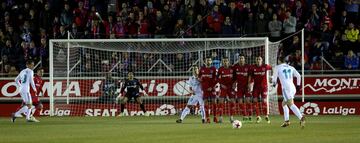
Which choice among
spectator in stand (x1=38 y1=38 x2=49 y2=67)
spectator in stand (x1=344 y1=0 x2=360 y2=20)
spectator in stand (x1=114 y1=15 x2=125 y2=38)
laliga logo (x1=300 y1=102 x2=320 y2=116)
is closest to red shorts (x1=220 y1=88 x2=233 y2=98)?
laliga logo (x1=300 y1=102 x2=320 y2=116)

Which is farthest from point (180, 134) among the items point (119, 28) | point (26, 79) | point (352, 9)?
point (352, 9)

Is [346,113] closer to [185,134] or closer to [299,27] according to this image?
[299,27]

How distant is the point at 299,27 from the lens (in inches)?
1236

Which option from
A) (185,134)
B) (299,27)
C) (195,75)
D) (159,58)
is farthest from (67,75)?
(185,134)

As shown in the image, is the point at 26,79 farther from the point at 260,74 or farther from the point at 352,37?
the point at 352,37

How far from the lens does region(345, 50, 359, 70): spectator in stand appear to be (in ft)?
97.7

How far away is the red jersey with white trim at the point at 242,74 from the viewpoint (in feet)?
83.0

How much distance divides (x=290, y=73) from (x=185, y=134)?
4.50 meters

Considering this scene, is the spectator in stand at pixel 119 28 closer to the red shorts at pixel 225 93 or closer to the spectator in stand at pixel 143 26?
the spectator in stand at pixel 143 26

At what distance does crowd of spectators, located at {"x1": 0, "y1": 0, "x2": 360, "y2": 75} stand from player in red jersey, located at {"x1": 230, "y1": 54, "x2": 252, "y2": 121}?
509 centimetres

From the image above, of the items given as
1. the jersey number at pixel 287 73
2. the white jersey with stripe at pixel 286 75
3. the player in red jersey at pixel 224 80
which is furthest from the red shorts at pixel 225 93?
the jersey number at pixel 287 73

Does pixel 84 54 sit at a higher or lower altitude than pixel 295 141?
higher

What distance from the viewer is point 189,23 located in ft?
104

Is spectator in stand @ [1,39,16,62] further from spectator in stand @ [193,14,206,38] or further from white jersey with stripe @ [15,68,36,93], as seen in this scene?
spectator in stand @ [193,14,206,38]
